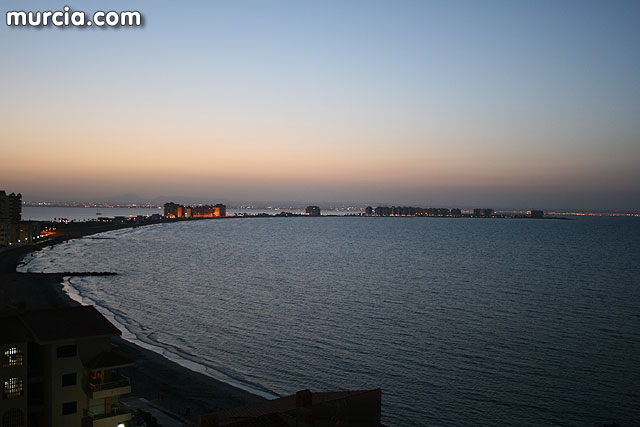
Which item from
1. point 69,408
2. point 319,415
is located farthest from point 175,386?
point 319,415

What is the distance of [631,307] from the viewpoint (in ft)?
194

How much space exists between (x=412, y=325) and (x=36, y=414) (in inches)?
1348

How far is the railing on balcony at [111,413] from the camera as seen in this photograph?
860 inches

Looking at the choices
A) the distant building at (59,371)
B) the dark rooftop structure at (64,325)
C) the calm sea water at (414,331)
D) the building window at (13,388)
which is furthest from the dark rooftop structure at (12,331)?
the calm sea water at (414,331)

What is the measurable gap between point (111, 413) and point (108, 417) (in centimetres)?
18

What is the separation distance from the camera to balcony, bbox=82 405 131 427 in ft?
71.3

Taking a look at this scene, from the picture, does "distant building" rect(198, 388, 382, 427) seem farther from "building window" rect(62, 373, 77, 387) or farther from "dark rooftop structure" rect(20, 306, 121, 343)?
"building window" rect(62, 373, 77, 387)

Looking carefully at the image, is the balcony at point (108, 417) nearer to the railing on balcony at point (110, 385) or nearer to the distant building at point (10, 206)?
the railing on balcony at point (110, 385)

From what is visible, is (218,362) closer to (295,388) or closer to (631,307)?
(295,388)

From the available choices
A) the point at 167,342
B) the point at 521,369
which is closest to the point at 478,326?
the point at 521,369

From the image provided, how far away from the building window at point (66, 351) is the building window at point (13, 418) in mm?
2520

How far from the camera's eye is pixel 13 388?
20.4 metres

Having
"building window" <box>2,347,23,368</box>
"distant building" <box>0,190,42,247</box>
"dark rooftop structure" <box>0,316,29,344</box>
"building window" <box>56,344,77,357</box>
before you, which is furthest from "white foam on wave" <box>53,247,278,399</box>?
"distant building" <box>0,190,42,247</box>

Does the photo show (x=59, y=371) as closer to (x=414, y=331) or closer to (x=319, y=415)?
(x=319, y=415)
